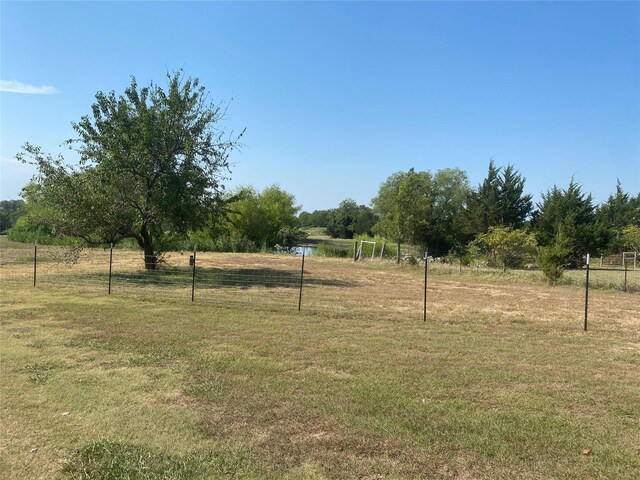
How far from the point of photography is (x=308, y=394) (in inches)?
202

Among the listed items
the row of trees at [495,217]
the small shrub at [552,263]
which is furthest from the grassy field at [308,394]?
the row of trees at [495,217]

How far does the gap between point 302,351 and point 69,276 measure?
1332cm

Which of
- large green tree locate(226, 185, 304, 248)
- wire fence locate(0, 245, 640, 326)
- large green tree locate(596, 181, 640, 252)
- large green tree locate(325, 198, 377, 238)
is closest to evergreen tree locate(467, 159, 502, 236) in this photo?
large green tree locate(596, 181, 640, 252)

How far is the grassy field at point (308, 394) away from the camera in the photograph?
11.8 ft

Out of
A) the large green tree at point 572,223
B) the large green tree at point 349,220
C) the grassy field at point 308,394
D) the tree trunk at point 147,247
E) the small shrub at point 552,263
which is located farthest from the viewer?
the large green tree at point 349,220

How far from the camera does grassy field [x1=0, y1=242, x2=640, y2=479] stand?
358cm

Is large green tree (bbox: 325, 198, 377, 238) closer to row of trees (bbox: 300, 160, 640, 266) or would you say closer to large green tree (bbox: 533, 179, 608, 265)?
row of trees (bbox: 300, 160, 640, 266)

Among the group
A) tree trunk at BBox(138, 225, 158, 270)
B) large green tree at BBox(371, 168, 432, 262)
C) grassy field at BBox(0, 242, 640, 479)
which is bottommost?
grassy field at BBox(0, 242, 640, 479)

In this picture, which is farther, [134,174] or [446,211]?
[446,211]

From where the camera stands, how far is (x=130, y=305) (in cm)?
1099

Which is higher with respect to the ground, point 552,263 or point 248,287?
point 552,263

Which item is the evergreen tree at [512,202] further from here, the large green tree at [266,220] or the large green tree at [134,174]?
the large green tree at [134,174]

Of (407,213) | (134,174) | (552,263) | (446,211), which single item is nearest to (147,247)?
(134,174)

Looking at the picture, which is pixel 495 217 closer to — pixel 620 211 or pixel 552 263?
pixel 620 211
